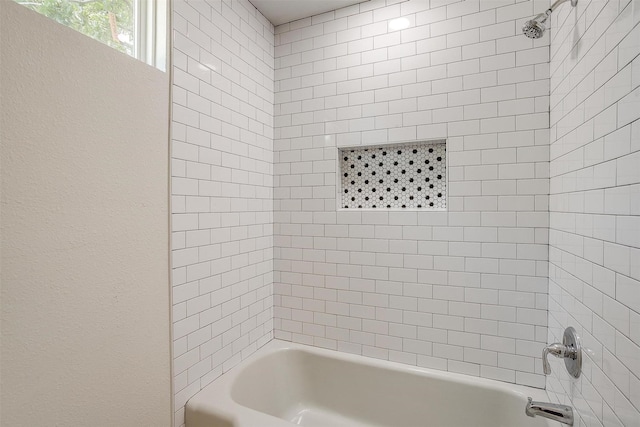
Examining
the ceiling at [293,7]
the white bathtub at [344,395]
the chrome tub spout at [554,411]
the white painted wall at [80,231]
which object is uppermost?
the ceiling at [293,7]

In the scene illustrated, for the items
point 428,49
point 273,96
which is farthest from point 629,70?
point 273,96

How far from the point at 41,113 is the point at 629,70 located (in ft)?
5.23

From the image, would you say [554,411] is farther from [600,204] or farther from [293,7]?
[293,7]

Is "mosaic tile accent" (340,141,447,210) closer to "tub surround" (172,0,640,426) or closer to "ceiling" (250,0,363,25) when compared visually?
"tub surround" (172,0,640,426)

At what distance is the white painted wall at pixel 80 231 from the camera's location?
90 cm

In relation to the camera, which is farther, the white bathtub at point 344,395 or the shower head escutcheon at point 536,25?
the white bathtub at point 344,395

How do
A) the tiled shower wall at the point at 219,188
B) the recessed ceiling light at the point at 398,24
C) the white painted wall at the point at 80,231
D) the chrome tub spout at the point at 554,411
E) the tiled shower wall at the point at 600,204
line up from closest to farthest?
the tiled shower wall at the point at 600,204, the white painted wall at the point at 80,231, the chrome tub spout at the point at 554,411, the tiled shower wall at the point at 219,188, the recessed ceiling light at the point at 398,24

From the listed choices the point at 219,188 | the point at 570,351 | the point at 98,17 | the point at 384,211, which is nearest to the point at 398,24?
the point at 384,211

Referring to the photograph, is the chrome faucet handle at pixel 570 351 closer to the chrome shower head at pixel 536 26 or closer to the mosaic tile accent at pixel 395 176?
the mosaic tile accent at pixel 395 176

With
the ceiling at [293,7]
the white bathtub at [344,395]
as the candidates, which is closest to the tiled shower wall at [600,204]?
the white bathtub at [344,395]

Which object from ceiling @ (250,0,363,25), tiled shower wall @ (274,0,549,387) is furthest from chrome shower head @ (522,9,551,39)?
ceiling @ (250,0,363,25)

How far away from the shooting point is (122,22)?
1.36 metres

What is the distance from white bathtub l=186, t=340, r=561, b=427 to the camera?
152cm

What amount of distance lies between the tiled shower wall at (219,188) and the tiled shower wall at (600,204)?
61.2 inches
